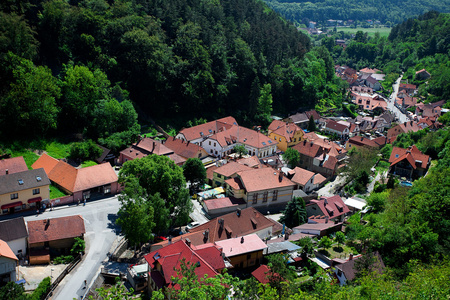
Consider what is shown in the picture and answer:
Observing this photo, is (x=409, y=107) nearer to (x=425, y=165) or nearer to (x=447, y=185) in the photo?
(x=425, y=165)

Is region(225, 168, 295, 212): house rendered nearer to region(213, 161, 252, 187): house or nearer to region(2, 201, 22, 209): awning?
region(213, 161, 252, 187): house

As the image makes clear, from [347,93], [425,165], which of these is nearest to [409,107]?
[347,93]

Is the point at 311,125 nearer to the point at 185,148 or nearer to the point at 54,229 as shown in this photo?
the point at 185,148

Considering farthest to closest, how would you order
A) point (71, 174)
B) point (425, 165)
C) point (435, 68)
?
point (435, 68)
point (425, 165)
point (71, 174)

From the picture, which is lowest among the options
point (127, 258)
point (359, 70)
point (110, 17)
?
point (359, 70)

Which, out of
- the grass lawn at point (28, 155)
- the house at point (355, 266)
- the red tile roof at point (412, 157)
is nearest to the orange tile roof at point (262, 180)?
the house at point (355, 266)

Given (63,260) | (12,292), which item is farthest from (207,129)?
(12,292)

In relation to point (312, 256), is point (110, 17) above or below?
above
